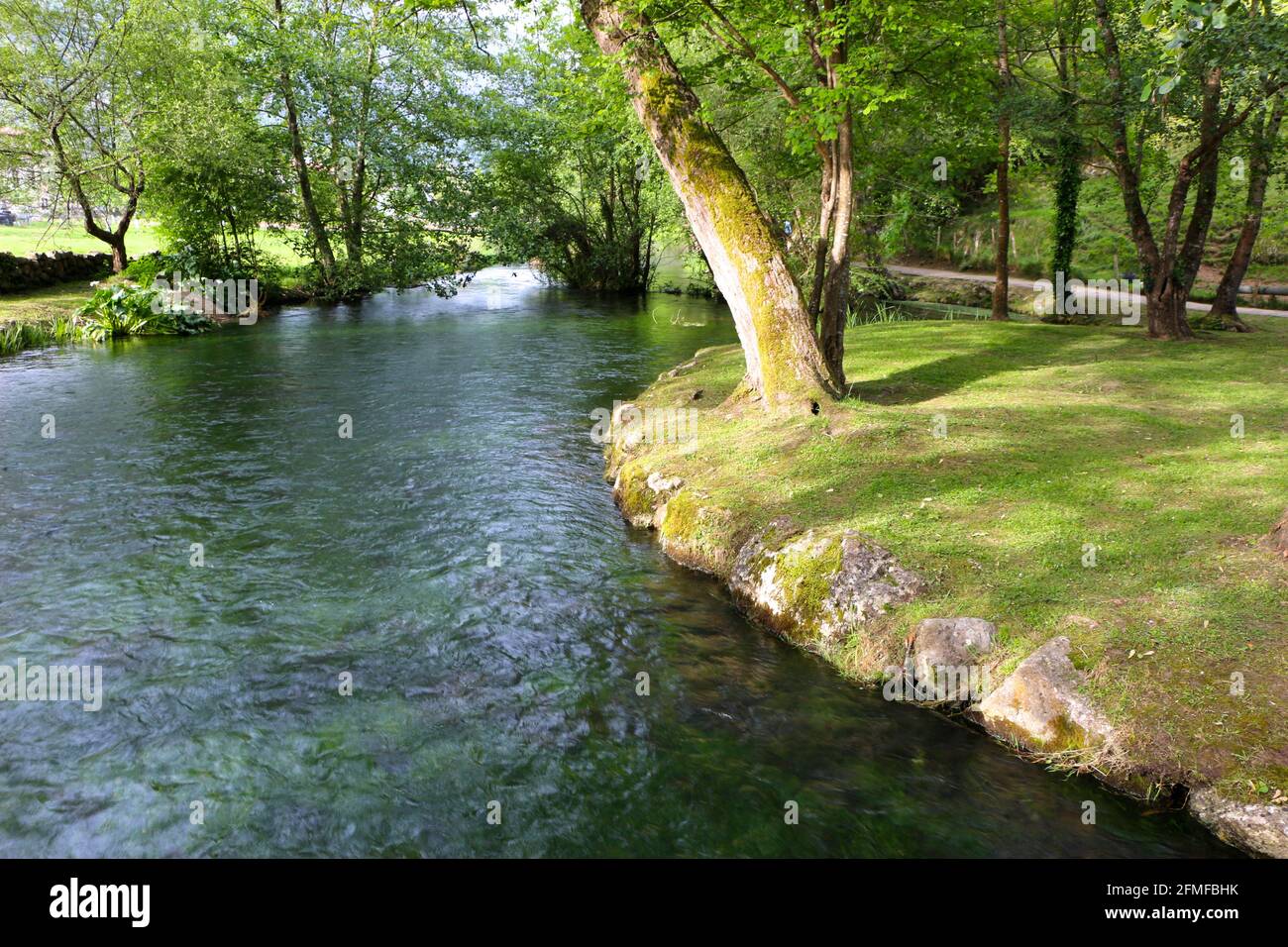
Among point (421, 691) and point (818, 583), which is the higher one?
point (818, 583)

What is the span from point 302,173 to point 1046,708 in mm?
30292

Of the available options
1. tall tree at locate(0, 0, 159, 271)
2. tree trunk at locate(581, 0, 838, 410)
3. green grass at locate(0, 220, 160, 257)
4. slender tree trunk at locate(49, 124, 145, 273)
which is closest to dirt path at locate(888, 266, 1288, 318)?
tree trunk at locate(581, 0, 838, 410)

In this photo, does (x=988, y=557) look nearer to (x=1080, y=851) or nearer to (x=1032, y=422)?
(x=1080, y=851)

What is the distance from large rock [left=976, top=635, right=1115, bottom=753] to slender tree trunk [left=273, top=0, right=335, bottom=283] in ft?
97.5

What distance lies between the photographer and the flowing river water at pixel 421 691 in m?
4.77

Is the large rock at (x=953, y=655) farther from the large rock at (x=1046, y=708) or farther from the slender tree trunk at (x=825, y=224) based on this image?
the slender tree trunk at (x=825, y=224)

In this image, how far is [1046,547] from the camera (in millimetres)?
6887

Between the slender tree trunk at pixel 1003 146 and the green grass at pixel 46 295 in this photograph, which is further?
the green grass at pixel 46 295

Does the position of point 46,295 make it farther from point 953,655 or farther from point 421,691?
point 953,655

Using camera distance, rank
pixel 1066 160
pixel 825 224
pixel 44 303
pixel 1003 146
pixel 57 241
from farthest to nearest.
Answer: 1. pixel 57 241
2. pixel 44 303
3. pixel 1066 160
4. pixel 1003 146
5. pixel 825 224

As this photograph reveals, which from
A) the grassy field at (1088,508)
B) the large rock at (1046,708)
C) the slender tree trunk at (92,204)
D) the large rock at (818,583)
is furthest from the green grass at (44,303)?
the large rock at (1046,708)

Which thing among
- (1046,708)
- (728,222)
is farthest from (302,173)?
(1046,708)

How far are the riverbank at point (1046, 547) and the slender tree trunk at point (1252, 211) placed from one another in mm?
5550
